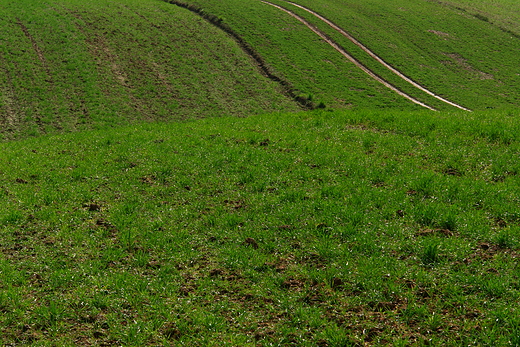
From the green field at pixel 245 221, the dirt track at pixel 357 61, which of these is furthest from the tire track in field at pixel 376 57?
the green field at pixel 245 221

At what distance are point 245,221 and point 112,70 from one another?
85.2 feet

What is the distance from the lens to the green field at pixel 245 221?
8.29m

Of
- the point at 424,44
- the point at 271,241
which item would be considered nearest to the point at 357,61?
the point at 424,44

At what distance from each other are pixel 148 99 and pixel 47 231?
19.5m

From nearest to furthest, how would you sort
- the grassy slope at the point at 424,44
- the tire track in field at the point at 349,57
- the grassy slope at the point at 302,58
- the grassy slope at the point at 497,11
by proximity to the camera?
the grassy slope at the point at 302,58 < the tire track in field at the point at 349,57 < the grassy slope at the point at 424,44 < the grassy slope at the point at 497,11

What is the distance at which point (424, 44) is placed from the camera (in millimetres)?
47469

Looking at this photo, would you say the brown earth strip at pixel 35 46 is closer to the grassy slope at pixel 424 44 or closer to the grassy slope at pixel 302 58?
the grassy slope at pixel 302 58

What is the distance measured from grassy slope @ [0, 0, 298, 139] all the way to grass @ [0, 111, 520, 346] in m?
9.76

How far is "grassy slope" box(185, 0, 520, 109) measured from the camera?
123ft

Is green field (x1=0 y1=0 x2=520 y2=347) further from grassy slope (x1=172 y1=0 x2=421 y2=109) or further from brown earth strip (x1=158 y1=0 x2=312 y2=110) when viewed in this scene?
grassy slope (x1=172 y1=0 x2=421 y2=109)

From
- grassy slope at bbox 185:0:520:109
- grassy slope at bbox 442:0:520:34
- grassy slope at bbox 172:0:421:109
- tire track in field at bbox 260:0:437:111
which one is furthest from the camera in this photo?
grassy slope at bbox 442:0:520:34

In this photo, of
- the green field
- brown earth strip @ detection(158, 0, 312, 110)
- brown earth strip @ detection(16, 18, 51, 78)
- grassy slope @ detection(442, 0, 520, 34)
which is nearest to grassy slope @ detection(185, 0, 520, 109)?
brown earth strip @ detection(158, 0, 312, 110)

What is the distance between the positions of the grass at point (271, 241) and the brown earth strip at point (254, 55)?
576 inches

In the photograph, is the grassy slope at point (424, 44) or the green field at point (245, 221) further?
the grassy slope at point (424, 44)
